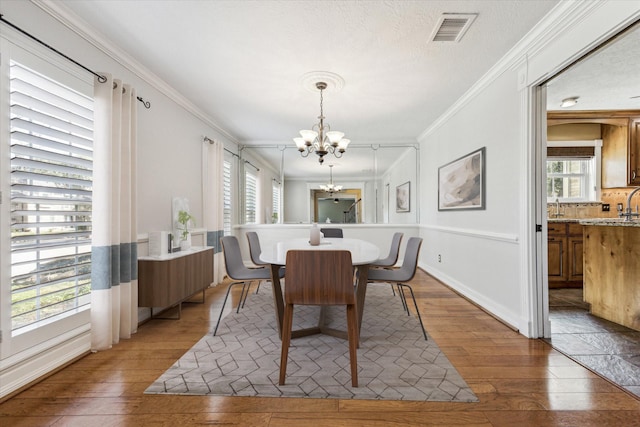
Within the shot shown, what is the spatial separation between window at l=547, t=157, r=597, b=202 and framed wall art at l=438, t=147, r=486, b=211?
1755mm

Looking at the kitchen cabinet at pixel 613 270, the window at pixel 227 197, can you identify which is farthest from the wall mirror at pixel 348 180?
the kitchen cabinet at pixel 613 270

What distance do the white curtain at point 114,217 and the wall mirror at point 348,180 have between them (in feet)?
10.8

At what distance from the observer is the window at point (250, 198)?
5.80 metres

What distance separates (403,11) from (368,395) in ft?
8.04

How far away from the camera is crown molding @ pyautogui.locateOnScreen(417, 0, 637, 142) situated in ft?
6.14

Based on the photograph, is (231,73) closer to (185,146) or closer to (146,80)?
(146,80)

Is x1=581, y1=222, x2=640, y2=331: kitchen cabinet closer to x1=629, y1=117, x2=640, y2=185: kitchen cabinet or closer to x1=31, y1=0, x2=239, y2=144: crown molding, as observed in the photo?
x1=629, y1=117, x2=640, y2=185: kitchen cabinet

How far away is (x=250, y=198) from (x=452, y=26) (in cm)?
469

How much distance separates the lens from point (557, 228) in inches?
149

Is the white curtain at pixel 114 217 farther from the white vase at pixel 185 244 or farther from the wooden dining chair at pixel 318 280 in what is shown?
the wooden dining chair at pixel 318 280

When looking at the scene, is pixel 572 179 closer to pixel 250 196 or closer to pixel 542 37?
pixel 542 37

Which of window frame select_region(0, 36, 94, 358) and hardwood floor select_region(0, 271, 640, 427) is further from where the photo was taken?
window frame select_region(0, 36, 94, 358)

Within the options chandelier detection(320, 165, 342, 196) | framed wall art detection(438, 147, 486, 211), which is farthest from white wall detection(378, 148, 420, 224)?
framed wall art detection(438, 147, 486, 211)

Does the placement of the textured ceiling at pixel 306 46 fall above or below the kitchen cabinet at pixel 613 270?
above
